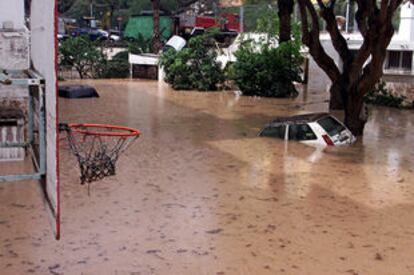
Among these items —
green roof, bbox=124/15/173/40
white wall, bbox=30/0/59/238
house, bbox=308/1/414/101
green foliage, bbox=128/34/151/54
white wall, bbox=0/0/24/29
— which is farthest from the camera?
green roof, bbox=124/15/173/40

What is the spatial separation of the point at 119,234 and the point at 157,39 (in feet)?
83.4

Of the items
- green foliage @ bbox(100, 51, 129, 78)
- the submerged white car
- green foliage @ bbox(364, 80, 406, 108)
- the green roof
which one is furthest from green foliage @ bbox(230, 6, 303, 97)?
the green roof

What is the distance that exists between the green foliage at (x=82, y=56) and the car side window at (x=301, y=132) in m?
17.2

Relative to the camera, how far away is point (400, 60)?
22.6 m

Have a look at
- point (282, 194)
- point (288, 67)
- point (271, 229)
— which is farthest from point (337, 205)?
point (288, 67)

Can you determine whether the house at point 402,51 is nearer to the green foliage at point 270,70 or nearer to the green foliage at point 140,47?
the green foliage at point 270,70

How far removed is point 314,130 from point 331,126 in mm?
559

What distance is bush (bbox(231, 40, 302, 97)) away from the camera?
73.0 feet

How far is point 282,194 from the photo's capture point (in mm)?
8984

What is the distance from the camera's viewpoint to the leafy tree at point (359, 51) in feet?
41.3

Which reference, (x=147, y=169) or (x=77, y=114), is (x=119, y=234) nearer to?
(x=147, y=169)

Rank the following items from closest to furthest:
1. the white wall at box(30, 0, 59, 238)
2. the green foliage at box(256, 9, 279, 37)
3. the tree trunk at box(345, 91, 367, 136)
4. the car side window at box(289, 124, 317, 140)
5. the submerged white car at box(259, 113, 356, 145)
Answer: the white wall at box(30, 0, 59, 238), the submerged white car at box(259, 113, 356, 145), the car side window at box(289, 124, 317, 140), the tree trunk at box(345, 91, 367, 136), the green foliage at box(256, 9, 279, 37)

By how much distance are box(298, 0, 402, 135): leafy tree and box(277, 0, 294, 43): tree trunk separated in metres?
7.61

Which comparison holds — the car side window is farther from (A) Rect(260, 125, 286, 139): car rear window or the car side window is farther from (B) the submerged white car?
(A) Rect(260, 125, 286, 139): car rear window
